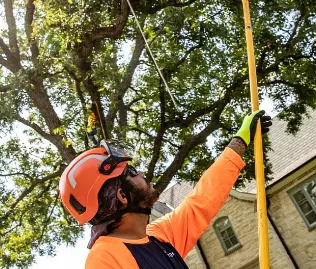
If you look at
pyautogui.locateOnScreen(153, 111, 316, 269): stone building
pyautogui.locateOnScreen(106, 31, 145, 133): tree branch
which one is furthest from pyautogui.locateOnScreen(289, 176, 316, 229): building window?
pyautogui.locateOnScreen(106, 31, 145, 133): tree branch

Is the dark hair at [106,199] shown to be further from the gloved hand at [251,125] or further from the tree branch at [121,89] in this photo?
the tree branch at [121,89]

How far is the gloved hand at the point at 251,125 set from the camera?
131 inches

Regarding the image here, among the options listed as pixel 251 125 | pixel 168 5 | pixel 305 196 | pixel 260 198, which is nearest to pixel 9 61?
pixel 168 5

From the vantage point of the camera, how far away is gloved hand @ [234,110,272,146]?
3.34 m

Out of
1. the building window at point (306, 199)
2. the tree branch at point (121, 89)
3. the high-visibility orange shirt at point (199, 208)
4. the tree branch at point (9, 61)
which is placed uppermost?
the tree branch at point (9, 61)

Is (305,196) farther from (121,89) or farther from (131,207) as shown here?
(131,207)

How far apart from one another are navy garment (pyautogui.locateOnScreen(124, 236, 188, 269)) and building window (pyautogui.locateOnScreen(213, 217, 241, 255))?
618 inches

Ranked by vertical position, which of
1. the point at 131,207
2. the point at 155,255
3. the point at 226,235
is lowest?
the point at 155,255

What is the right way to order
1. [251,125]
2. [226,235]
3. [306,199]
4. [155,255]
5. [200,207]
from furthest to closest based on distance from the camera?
1. [226,235]
2. [306,199]
3. [251,125]
4. [200,207]
5. [155,255]

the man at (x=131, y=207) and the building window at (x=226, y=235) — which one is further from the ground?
the building window at (x=226, y=235)

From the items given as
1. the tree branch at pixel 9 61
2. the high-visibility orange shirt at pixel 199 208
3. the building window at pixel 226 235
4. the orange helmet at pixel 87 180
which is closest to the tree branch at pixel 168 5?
the tree branch at pixel 9 61

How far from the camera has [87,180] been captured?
9.23ft

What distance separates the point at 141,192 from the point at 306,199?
14828 millimetres

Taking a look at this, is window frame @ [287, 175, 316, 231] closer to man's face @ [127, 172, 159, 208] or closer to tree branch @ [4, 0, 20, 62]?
tree branch @ [4, 0, 20, 62]
